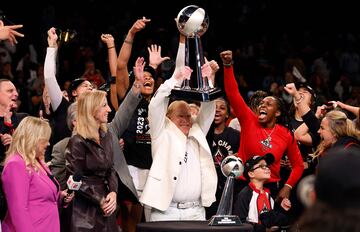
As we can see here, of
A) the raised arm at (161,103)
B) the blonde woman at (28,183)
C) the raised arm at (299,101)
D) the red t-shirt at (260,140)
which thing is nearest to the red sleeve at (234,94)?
the red t-shirt at (260,140)

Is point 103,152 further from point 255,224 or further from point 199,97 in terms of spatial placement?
point 255,224

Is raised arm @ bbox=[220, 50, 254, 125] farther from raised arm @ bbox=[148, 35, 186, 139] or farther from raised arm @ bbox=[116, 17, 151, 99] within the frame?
raised arm @ bbox=[116, 17, 151, 99]

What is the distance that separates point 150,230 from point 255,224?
1127mm

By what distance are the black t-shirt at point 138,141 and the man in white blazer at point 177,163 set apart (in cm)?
54

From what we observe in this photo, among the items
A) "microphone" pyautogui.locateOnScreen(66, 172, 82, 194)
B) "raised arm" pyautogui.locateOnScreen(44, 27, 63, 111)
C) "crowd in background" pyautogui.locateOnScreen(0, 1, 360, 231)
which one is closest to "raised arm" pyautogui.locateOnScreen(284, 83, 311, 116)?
"crowd in background" pyautogui.locateOnScreen(0, 1, 360, 231)

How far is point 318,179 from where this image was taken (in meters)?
1.76

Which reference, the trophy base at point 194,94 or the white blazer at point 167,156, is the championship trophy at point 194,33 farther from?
the white blazer at point 167,156

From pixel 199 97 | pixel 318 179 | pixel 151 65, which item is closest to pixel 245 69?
pixel 151 65

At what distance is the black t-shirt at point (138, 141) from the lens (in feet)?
21.7

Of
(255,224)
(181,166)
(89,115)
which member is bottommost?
(255,224)

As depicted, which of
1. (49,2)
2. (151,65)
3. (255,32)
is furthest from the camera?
(255,32)

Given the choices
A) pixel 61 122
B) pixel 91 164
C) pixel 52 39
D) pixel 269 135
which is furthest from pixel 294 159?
pixel 52 39

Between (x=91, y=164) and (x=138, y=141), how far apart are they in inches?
47.5

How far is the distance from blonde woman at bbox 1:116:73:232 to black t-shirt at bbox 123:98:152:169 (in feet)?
4.87
